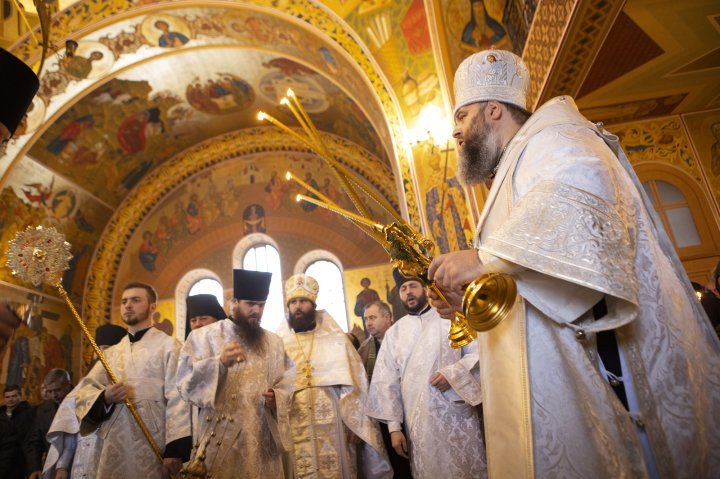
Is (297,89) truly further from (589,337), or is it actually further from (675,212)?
(589,337)

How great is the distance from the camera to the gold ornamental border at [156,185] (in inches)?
460

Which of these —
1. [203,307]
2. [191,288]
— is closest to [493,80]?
Answer: [203,307]

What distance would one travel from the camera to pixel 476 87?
2053mm

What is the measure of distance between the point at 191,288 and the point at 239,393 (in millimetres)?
8536

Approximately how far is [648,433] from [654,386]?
5.1 inches

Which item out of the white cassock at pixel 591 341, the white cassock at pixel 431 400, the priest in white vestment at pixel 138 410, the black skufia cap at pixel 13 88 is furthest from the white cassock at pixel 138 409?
the white cassock at pixel 591 341

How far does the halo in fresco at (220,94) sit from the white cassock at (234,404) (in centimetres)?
755

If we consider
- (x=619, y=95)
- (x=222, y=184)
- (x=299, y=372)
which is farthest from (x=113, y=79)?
(x=619, y=95)

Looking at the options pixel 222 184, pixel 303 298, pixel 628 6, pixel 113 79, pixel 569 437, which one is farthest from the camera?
pixel 222 184

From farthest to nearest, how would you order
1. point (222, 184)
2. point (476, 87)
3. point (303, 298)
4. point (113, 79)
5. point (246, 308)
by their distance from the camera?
point (222, 184) < point (113, 79) < point (303, 298) < point (246, 308) < point (476, 87)

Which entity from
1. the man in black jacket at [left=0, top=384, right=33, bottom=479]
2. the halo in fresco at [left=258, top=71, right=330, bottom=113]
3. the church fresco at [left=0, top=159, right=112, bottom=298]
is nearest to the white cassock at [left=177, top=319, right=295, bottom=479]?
the man in black jacket at [left=0, top=384, right=33, bottom=479]

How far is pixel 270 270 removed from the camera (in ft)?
38.1

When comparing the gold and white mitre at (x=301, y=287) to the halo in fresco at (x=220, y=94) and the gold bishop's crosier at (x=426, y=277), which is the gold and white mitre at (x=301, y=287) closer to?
the gold bishop's crosier at (x=426, y=277)

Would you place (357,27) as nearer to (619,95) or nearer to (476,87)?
(619,95)
